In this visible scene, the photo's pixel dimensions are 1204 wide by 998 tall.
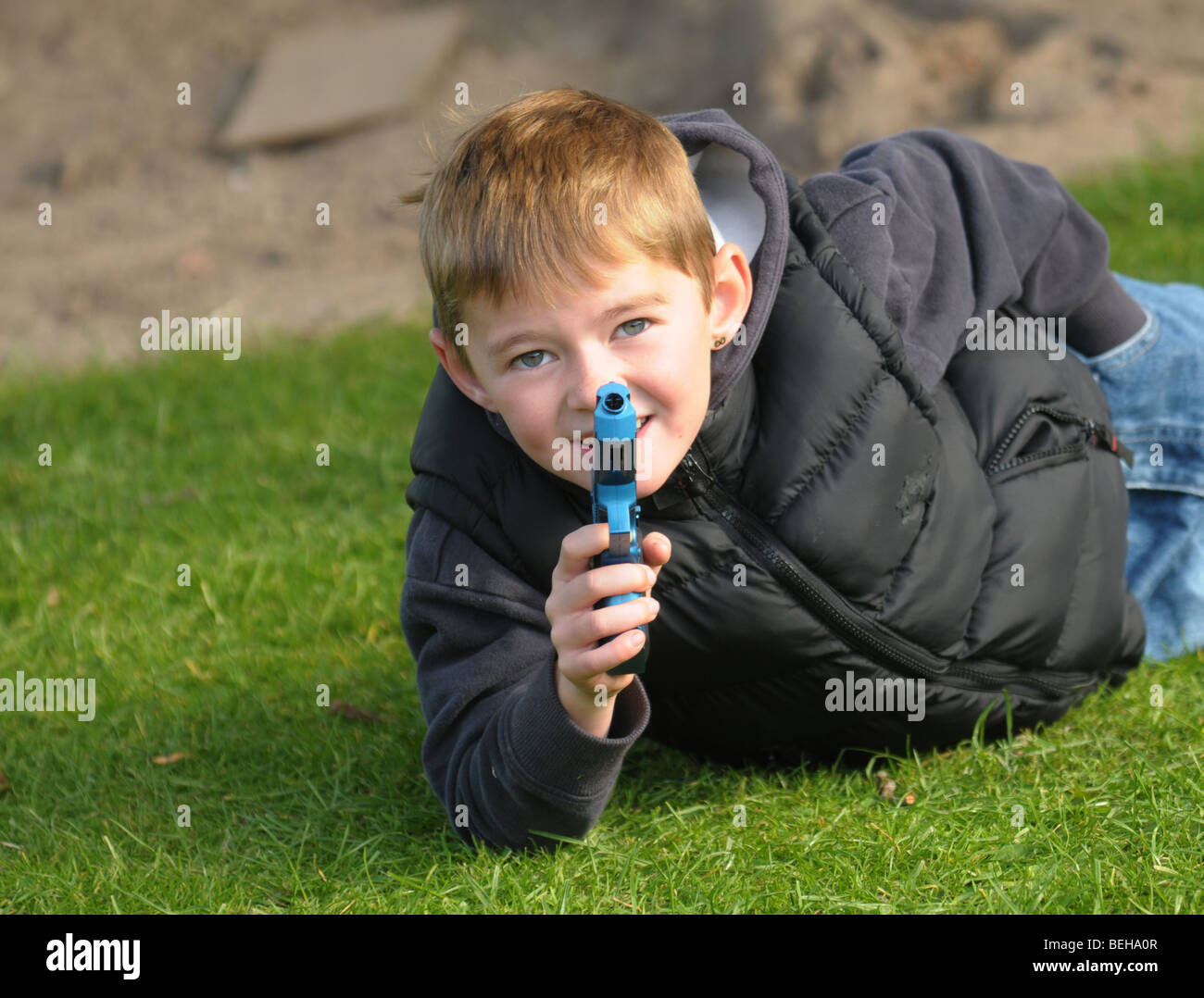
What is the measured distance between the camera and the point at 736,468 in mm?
2148

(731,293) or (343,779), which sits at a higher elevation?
(731,293)

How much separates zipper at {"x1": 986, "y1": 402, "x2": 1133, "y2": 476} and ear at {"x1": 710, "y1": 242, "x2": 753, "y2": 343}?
0.60m

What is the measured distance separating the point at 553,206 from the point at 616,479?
407 mm

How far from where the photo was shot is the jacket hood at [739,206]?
6.93 feet

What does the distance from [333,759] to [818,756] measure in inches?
35.6

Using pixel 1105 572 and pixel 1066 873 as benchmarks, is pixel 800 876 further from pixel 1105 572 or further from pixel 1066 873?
pixel 1105 572

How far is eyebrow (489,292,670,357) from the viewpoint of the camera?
72.8 inches

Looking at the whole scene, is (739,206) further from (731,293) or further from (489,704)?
(489,704)

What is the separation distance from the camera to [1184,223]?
4.97 meters

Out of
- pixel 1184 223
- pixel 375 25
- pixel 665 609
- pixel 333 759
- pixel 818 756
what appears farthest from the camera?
pixel 375 25

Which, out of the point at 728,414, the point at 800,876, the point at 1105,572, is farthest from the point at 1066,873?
the point at 728,414

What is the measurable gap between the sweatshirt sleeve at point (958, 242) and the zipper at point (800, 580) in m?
0.44

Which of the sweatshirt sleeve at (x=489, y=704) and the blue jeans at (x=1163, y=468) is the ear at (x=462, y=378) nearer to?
the sweatshirt sleeve at (x=489, y=704)

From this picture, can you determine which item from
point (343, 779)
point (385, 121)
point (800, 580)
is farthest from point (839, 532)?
point (385, 121)
